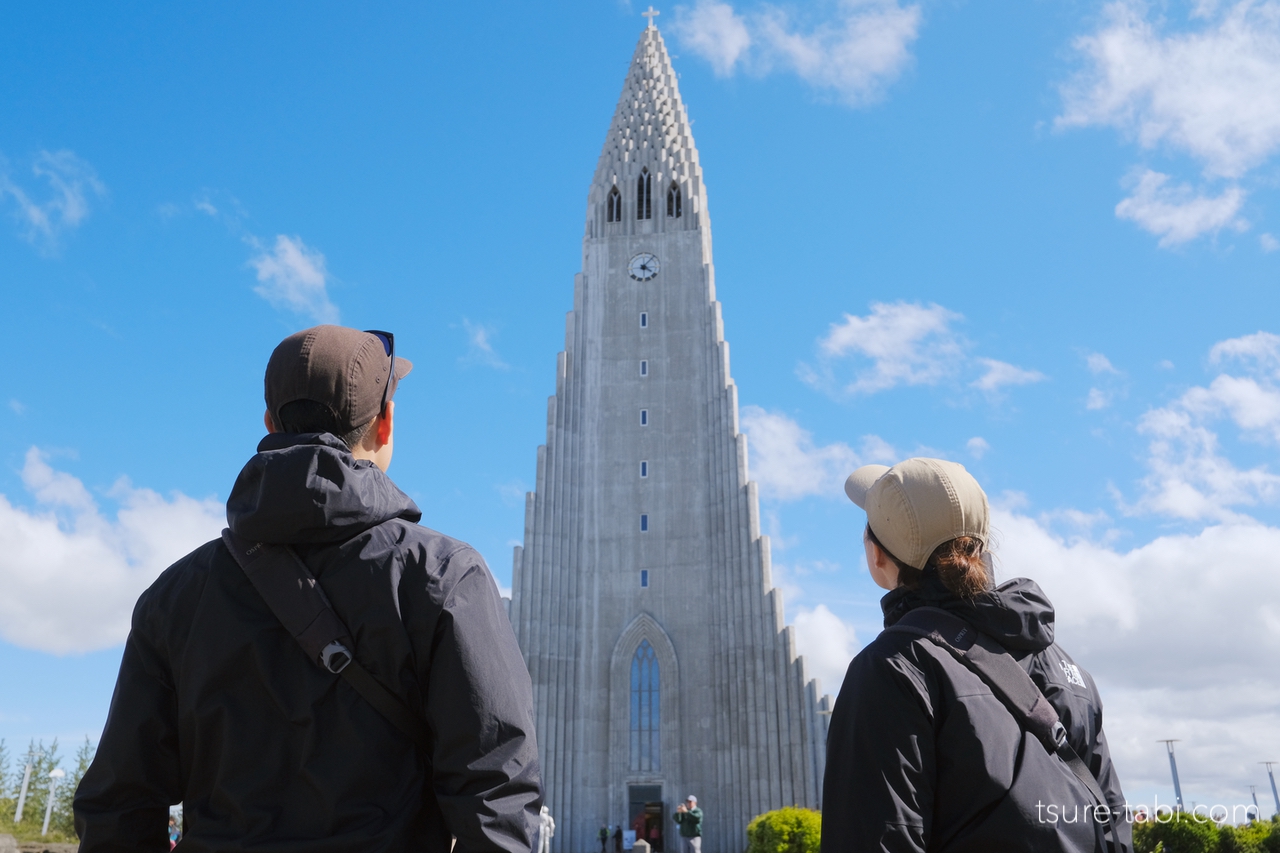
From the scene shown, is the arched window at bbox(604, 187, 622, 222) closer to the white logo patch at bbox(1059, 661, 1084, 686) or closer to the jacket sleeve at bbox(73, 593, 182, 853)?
the white logo patch at bbox(1059, 661, 1084, 686)

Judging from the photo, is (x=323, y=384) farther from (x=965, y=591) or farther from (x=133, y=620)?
(x=965, y=591)

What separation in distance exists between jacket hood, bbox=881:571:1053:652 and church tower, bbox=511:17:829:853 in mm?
26051

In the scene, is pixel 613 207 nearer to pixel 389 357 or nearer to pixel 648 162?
pixel 648 162

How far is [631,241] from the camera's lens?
3719 cm

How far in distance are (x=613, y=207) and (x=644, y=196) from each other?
1.35m

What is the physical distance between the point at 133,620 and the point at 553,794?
1137 inches

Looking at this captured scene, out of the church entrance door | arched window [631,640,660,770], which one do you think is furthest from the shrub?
arched window [631,640,660,770]

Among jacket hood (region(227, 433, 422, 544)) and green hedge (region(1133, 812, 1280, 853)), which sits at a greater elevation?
jacket hood (region(227, 433, 422, 544))

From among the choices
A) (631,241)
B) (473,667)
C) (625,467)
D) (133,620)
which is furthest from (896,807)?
(631,241)

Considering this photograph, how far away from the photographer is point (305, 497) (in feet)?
6.74

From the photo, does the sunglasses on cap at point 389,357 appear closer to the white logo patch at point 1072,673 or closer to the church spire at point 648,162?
the white logo patch at point 1072,673

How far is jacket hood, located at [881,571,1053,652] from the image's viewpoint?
2420 millimetres

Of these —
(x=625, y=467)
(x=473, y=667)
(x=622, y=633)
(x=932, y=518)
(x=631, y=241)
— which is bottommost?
(x=473, y=667)

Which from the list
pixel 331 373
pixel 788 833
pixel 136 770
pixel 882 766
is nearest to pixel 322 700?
pixel 136 770
